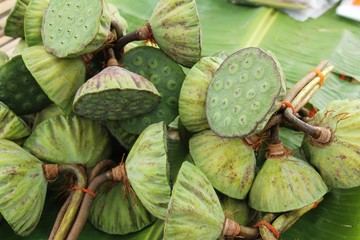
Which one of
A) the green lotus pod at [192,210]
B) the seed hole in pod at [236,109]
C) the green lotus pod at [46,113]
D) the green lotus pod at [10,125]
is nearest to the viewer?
the green lotus pod at [192,210]

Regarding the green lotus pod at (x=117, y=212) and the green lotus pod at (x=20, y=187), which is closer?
the green lotus pod at (x=20, y=187)

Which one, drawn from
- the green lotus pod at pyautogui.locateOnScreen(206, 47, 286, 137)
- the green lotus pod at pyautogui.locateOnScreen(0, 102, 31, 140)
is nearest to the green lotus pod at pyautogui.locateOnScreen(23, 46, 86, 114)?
the green lotus pod at pyautogui.locateOnScreen(0, 102, 31, 140)

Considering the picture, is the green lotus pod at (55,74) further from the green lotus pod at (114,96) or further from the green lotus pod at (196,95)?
the green lotus pod at (196,95)

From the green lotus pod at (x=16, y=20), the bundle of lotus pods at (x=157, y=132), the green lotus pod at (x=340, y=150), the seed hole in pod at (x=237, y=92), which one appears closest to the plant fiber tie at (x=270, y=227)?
the bundle of lotus pods at (x=157, y=132)

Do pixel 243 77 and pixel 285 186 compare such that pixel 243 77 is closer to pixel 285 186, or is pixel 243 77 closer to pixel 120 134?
pixel 285 186

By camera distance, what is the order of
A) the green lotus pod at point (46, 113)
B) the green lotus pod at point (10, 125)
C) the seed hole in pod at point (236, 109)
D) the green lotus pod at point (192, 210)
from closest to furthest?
the green lotus pod at point (192, 210) < the seed hole in pod at point (236, 109) < the green lotus pod at point (10, 125) < the green lotus pod at point (46, 113)

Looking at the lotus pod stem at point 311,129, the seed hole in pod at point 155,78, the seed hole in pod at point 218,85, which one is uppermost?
the lotus pod stem at point 311,129
